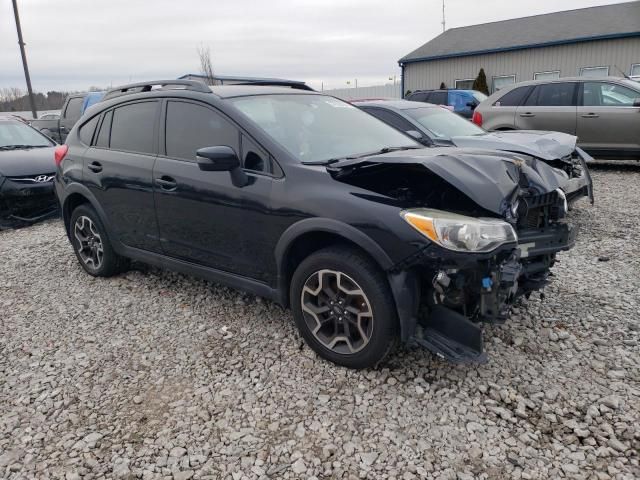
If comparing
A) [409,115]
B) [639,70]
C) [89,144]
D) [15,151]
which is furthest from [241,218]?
[639,70]

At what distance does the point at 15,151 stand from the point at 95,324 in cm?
519

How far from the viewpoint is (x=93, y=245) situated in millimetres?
4938

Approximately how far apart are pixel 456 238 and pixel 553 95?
8.62 metres

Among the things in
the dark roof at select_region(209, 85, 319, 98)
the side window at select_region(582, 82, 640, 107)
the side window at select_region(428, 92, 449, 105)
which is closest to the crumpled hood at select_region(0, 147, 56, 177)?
the dark roof at select_region(209, 85, 319, 98)

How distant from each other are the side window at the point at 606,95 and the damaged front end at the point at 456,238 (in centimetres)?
762

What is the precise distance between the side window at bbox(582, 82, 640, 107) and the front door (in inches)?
330

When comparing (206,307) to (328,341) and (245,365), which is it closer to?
(245,365)

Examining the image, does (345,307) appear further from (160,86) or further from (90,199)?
(90,199)

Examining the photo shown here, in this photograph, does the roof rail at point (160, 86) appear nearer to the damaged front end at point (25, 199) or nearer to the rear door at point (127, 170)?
the rear door at point (127, 170)

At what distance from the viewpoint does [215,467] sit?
8.05 ft

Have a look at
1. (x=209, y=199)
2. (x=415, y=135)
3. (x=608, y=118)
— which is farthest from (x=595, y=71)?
(x=209, y=199)

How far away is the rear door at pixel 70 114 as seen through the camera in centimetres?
1323

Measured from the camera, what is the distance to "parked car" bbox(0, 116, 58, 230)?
7.29 meters

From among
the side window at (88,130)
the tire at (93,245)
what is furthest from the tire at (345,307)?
the side window at (88,130)
